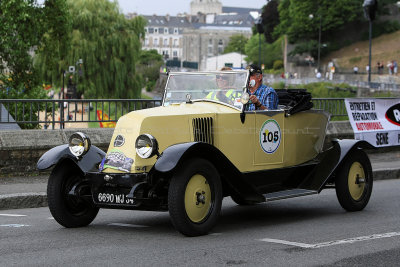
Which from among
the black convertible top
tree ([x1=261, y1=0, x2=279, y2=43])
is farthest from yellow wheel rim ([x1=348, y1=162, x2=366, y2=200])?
tree ([x1=261, y1=0, x2=279, y2=43])

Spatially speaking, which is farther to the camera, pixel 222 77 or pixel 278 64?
pixel 278 64

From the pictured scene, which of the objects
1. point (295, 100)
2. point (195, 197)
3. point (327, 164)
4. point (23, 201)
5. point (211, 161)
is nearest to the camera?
point (195, 197)

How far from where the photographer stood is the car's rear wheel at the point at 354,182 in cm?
1017

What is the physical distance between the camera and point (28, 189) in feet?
38.8

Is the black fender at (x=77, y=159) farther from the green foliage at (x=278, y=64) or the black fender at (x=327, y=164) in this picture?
the green foliage at (x=278, y=64)

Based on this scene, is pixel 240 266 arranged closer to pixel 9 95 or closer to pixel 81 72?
pixel 9 95

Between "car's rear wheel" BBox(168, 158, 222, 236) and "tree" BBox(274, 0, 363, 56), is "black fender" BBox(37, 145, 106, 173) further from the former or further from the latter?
"tree" BBox(274, 0, 363, 56)

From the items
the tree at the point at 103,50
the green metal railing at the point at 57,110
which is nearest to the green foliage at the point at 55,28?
the green metal railing at the point at 57,110

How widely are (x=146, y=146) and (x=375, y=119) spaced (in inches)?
386

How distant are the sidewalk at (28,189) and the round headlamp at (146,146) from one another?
3567 millimetres

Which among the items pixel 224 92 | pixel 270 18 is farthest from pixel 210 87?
pixel 270 18

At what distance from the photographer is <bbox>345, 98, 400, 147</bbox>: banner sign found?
16.5 metres

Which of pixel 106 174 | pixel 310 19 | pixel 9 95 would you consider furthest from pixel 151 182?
pixel 310 19

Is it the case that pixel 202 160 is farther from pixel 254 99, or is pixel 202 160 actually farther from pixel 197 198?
pixel 254 99
